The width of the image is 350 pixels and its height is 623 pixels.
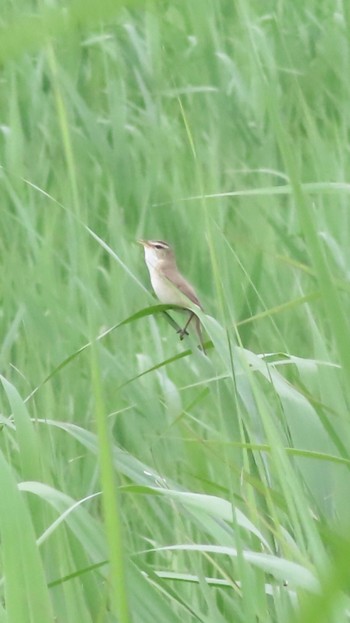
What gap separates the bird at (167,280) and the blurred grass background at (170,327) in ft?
0.24

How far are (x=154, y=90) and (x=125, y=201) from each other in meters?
0.83

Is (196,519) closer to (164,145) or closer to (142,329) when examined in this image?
(142,329)

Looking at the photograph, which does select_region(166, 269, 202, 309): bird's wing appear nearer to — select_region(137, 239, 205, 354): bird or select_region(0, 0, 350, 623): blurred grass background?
select_region(137, 239, 205, 354): bird

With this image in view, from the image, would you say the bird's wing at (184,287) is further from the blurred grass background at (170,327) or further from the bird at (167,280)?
the blurred grass background at (170,327)

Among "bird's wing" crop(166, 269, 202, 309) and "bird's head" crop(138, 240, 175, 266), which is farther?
"bird's head" crop(138, 240, 175, 266)

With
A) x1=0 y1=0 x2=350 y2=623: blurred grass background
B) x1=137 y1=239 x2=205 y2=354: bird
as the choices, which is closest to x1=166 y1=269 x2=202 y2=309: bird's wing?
x1=137 y1=239 x2=205 y2=354: bird

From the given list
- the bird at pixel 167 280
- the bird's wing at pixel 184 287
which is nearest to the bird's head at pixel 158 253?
the bird at pixel 167 280

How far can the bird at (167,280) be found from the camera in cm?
216

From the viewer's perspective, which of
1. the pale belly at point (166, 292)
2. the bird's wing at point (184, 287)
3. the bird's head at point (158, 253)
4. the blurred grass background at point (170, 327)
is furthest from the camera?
the bird's head at point (158, 253)

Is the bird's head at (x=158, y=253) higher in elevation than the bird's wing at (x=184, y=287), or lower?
lower

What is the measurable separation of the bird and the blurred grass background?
75 millimetres

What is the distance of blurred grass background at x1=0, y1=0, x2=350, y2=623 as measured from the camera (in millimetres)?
1034

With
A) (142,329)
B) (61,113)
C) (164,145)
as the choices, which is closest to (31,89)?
(164,145)

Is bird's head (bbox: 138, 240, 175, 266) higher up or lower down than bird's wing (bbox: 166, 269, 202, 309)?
lower down
